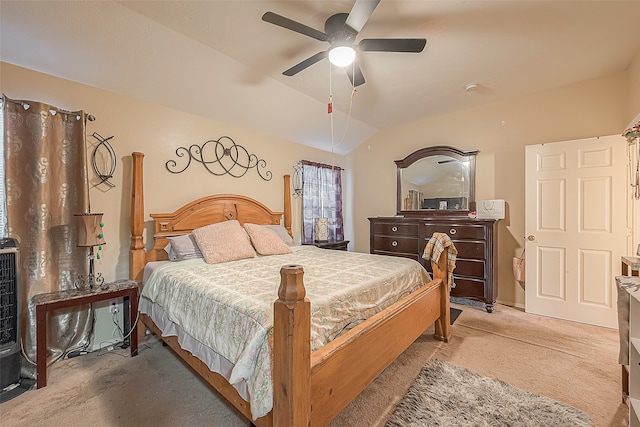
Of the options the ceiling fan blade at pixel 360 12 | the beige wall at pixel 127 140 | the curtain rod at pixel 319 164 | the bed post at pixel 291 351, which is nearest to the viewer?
the bed post at pixel 291 351

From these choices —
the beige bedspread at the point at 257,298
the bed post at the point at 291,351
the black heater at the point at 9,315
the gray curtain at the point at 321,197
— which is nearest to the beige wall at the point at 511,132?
the gray curtain at the point at 321,197

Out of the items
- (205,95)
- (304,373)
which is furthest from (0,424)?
(205,95)

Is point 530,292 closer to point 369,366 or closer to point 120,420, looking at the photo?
point 369,366

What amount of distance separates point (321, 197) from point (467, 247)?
2329mm

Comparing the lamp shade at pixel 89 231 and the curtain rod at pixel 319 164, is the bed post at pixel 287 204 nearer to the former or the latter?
the curtain rod at pixel 319 164

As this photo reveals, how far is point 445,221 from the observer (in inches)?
139

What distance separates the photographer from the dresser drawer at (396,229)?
3824mm

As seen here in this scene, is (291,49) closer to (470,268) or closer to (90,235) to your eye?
(90,235)

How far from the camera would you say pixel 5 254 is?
182 centimetres

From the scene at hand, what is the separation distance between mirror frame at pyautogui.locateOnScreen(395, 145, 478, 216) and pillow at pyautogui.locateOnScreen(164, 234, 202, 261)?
3.06 meters

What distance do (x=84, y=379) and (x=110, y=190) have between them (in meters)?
1.57

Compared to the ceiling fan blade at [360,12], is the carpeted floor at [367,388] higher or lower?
lower

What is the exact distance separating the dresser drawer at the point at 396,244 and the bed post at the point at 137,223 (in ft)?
9.88

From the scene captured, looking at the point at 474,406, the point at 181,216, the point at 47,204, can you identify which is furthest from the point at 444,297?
the point at 47,204
